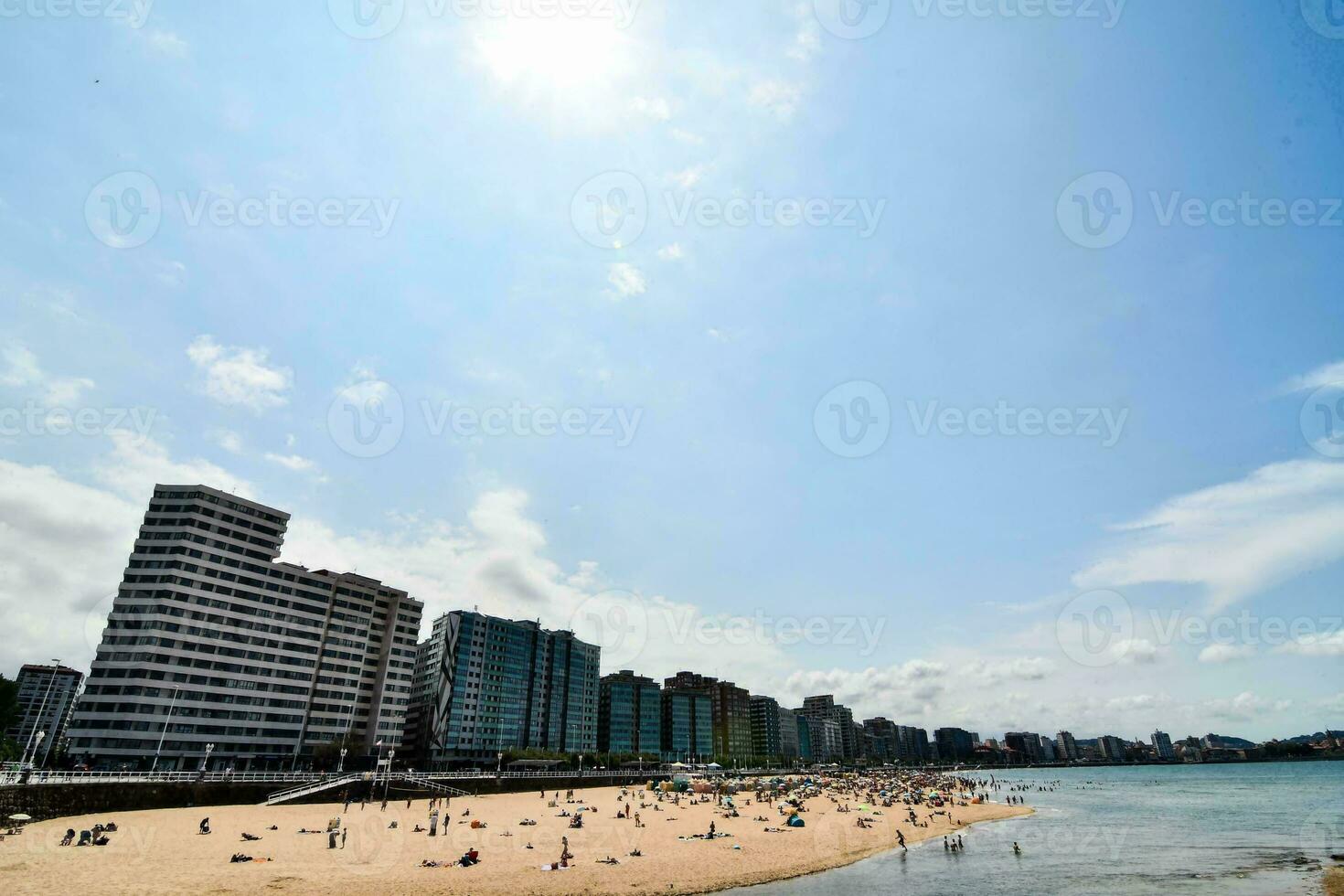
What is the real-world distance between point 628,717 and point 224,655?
12193 centimetres

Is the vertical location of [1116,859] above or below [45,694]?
below

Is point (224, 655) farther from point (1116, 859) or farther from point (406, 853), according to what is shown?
point (1116, 859)

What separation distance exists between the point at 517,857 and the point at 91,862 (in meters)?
21.9

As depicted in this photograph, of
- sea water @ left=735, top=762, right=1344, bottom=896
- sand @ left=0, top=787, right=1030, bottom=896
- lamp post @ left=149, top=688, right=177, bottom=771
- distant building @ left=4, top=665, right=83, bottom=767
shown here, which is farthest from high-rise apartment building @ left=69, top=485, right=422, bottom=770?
distant building @ left=4, top=665, right=83, bottom=767

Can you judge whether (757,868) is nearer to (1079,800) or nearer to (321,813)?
(321,813)

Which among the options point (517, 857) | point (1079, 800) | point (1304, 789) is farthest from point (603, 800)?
point (1304, 789)

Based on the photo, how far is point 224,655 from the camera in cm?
8838

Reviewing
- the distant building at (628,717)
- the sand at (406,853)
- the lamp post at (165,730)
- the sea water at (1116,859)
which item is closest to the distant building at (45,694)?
the lamp post at (165,730)

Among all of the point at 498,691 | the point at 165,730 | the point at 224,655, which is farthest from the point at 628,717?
the point at 165,730

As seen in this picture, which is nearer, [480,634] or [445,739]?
[445,739]

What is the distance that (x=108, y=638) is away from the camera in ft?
270

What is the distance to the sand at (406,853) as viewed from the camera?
31188mm

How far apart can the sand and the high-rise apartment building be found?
36666 mm

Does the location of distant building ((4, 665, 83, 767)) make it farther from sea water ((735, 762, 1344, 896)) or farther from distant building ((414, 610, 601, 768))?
sea water ((735, 762, 1344, 896))
